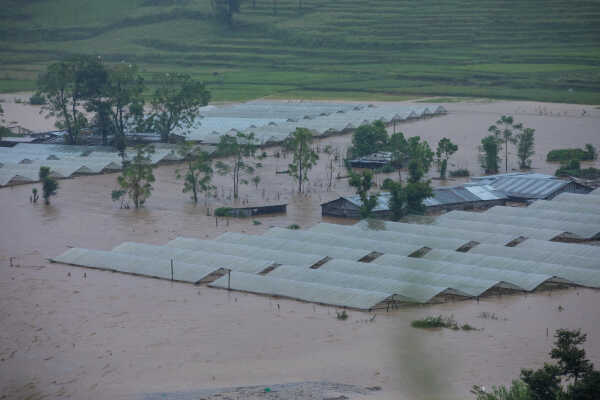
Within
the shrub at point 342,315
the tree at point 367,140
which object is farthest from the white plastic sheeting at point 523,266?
the tree at point 367,140

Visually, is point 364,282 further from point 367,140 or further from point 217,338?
point 367,140

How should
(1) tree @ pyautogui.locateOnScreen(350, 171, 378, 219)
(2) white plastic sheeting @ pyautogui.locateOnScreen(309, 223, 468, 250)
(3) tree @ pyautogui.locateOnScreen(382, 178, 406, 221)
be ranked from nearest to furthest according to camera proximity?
(2) white plastic sheeting @ pyautogui.locateOnScreen(309, 223, 468, 250)
(3) tree @ pyautogui.locateOnScreen(382, 178, 406, 221)
(1) tree @ pyautogui.locateOnScreen(350, 171, 378, 219)

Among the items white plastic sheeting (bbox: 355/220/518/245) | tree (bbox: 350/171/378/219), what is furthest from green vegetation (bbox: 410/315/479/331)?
tree (bbox: 350/171/378/219)

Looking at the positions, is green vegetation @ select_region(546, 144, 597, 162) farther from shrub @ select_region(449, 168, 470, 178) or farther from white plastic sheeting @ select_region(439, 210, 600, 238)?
white plastic sheeting @ select_region(439, 210, 600, 238)

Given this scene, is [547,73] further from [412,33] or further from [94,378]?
[94,378]

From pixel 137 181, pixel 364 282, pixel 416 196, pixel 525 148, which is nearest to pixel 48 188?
pixel 137 181

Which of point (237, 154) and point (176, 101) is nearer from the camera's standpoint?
point (237, 154)

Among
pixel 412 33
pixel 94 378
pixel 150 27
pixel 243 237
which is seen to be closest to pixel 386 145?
pixel 243 237
